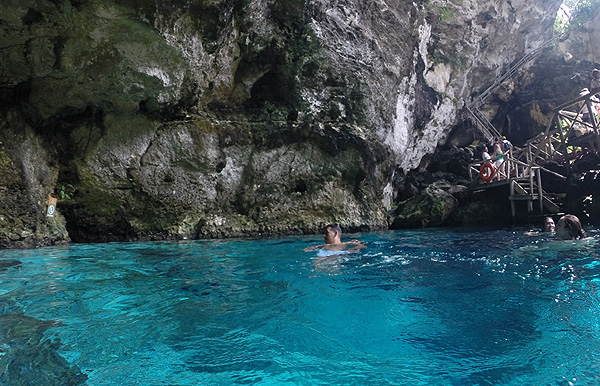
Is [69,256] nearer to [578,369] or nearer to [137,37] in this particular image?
[137,37]

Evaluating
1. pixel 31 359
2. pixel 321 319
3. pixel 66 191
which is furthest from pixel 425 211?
pixel 31 359

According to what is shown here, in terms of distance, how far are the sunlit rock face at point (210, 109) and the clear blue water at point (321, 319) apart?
14.7 ft

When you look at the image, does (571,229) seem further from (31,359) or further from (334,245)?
(31,359)

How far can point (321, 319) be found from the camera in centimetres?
308

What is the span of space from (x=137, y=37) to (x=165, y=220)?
4584 mm

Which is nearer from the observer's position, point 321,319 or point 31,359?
point 31,359

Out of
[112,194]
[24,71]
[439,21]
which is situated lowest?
[112,194]

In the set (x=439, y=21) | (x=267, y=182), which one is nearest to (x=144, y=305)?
(x=267, y=182)

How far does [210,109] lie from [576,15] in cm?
2540

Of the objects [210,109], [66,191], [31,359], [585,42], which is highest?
[585,42]

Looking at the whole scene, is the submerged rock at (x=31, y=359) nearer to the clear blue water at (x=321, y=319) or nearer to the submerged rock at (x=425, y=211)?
the clear blue water at (x=321, y=319)

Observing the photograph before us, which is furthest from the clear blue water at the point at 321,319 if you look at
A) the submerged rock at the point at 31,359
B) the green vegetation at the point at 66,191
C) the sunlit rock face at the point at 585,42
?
the sunlit rock face at the point at 585,42

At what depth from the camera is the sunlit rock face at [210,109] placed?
26.5ft

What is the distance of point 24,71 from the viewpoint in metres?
7.93
